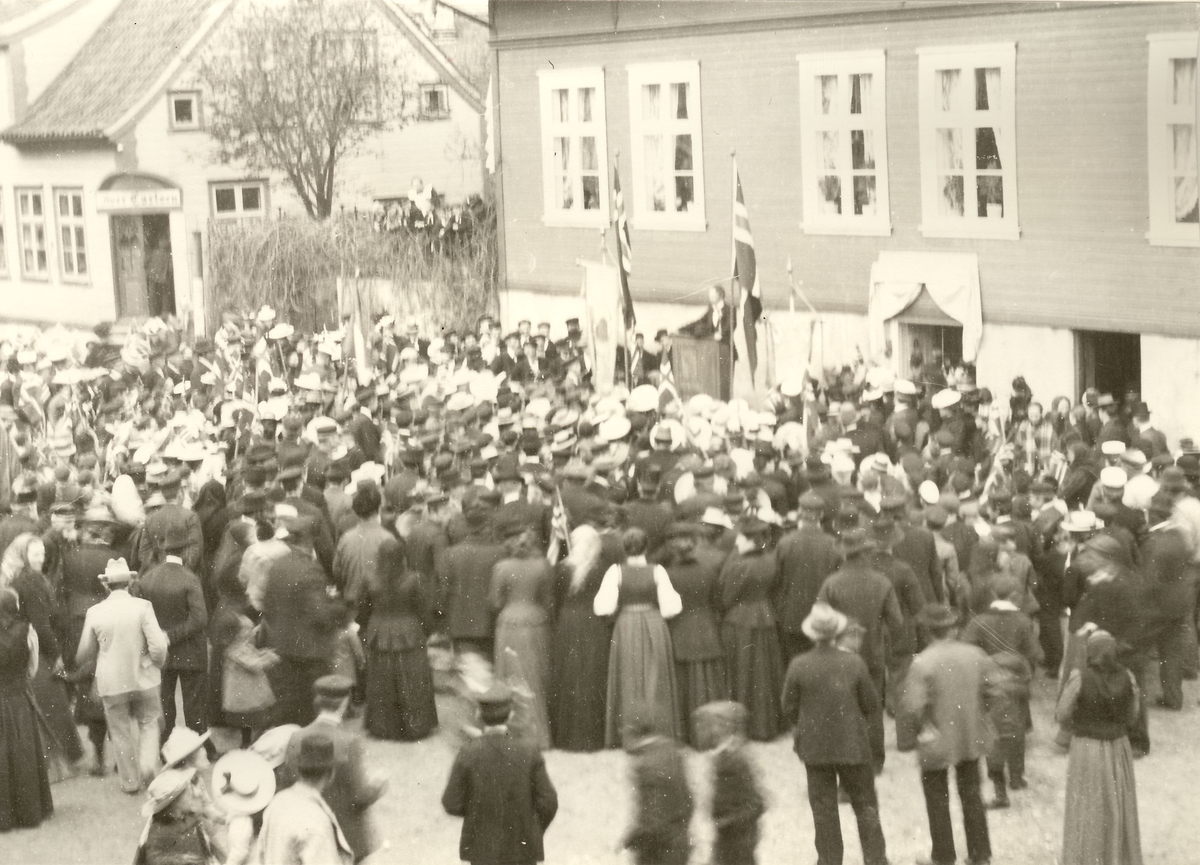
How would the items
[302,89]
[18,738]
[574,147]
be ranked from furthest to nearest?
[302,89] < [574,147] < [18,738]

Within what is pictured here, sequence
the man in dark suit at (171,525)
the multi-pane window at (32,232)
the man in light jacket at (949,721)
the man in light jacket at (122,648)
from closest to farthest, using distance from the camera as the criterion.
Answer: the man in light jacket at (949,721) < the man in light jacket at (122,648) < the man in dark suit at (171,525) < the multi-pane window at (32,232)

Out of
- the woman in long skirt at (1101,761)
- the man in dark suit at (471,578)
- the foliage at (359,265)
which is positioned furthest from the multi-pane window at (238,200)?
the woman in long skirt at (1101,761)

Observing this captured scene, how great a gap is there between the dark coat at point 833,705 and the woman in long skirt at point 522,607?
2.41 meters

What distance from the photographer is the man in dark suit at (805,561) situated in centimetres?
980

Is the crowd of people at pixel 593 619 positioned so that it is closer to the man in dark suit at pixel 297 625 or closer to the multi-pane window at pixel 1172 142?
the man in dark suit at pixel 297 625

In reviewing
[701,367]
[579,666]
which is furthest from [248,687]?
[701,367]

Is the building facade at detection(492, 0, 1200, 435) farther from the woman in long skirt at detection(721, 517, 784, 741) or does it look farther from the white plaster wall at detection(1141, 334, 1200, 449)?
the woman in long skirt at detection(721, 517, 784, 741)

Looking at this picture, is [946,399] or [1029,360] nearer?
[946,399]

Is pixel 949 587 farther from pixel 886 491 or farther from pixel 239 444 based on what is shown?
pixel 239 444

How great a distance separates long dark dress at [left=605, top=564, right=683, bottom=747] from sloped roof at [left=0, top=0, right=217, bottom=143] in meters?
15.8

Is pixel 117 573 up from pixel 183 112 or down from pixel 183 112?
down

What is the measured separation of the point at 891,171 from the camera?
1761 centimetres

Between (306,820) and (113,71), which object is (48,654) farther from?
(113,71)

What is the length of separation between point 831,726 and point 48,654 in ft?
16.9
